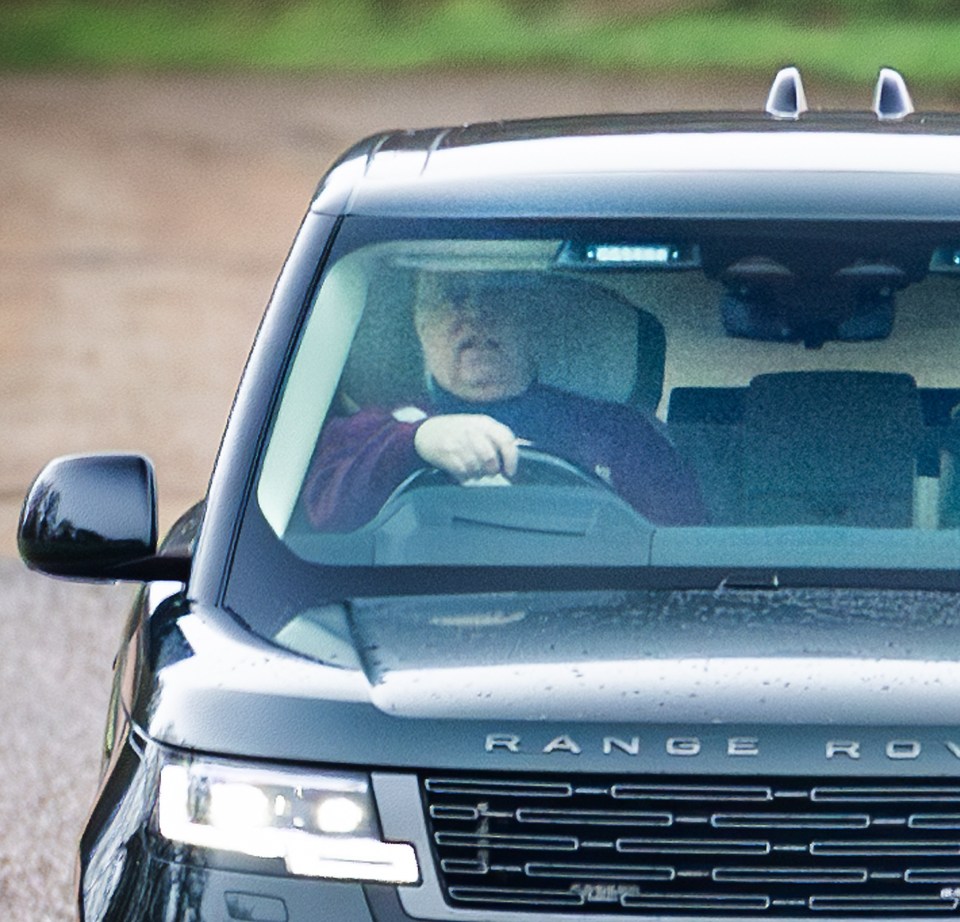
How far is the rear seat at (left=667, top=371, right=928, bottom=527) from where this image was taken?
4.22 meters

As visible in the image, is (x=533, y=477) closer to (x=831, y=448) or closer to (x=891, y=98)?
(x=831, y=448)

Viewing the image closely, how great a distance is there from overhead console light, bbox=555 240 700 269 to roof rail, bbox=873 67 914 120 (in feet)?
3.21

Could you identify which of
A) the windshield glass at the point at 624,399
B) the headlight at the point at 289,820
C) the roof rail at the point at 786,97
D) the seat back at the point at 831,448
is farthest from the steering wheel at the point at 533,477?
the roof rail at the point at 786,97

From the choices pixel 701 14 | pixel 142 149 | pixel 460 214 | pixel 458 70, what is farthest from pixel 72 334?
pixel 460 214

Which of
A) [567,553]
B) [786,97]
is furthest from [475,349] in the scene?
[786,97]

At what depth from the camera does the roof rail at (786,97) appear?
5.58m

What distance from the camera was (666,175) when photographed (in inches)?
181

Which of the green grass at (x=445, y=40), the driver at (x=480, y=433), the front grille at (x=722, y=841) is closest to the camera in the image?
the front grille at (x=722, y=841)

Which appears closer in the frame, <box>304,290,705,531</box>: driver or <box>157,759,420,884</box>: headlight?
<box>157,759,420,884</box>: headlight

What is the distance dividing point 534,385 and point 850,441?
516 millimetres

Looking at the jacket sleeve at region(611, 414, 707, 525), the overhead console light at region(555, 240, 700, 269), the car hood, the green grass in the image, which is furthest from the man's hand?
the green grass

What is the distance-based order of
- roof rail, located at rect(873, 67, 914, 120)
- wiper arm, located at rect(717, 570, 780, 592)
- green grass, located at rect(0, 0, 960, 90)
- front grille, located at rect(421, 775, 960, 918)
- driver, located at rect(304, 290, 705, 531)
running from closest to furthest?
front grille, located at rect(421, 775, 960, 918)
wiper arm, located at rect(717, 570, 780, 592)
driver, located at rect(304, 290, 705, 531)
roof rail, located at rect(873, 67, 914, 120)
green grass, located at rect(0, 0, 960, 90)

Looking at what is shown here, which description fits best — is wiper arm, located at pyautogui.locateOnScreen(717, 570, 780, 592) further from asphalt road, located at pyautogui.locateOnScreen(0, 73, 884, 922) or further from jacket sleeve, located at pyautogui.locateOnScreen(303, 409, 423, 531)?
asphalt road, located at pyautogui.locateOnScreen(0, 73, 884, 922)

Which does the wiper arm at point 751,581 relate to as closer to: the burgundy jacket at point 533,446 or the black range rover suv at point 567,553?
the black range rover suv at point 567,553
